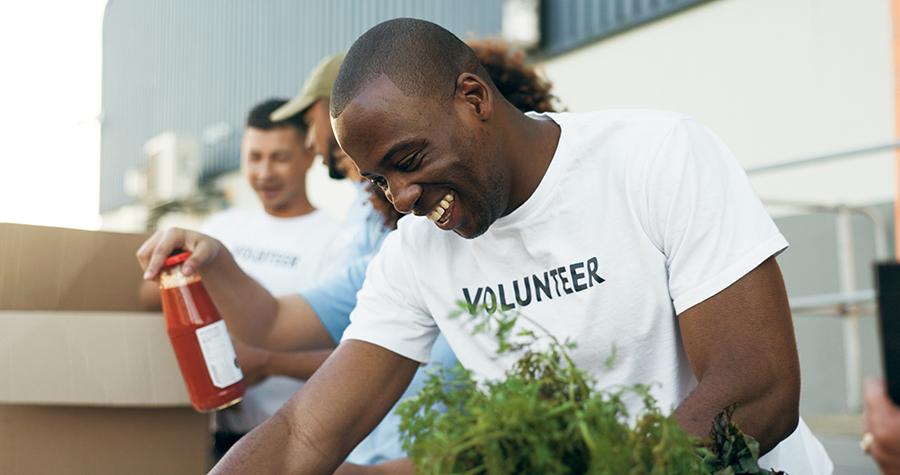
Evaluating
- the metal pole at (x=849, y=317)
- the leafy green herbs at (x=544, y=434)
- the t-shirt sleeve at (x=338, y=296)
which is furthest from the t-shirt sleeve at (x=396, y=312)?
the metal pole at (x=849, y=317)

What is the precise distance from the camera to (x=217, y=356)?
2039 mm

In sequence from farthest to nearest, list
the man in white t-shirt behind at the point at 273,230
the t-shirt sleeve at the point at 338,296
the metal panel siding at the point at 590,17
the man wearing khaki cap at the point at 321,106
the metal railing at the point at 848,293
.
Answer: the metal panel siding at the point at 590,17, the metal railing at the point at 848,293, the man in white t-shirt behind at the point at 273,230, the man wearing khaki cap at the point at 321,106, the t-shirt sleeve at the point at 338,296

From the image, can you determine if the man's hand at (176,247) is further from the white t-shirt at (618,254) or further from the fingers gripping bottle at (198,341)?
the white t-shirt at (618,254)

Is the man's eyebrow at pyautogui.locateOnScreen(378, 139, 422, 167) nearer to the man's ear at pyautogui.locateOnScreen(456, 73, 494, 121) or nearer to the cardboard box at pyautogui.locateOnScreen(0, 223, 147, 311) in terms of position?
the man's ear at pyautogui.locateOnScreen(456, 73, 494, 121)

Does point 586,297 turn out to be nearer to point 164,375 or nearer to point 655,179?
point 655,179

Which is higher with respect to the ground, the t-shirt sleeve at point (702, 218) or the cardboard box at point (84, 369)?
the t-shirt sleeve at point (702, 218)

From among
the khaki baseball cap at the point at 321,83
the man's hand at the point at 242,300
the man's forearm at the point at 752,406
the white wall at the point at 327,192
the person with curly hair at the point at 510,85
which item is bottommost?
the white wall at the point at 327,192

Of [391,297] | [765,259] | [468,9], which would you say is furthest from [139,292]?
[468,9]

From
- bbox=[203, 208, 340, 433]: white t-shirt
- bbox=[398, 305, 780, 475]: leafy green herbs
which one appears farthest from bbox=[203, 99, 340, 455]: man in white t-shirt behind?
bbox=[398, 305, 780, 475]: leafy green herbs

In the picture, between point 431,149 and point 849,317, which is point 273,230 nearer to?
point 431,149

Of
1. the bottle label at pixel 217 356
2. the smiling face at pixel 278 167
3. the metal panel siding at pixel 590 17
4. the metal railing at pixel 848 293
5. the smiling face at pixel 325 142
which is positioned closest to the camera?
the bottle label at pixel 217 356

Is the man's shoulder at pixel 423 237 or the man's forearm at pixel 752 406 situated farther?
the man's shoulder at pixel 423 237

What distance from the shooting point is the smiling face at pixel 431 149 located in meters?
Result: 1.45

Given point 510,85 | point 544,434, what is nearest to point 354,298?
point 510,85
